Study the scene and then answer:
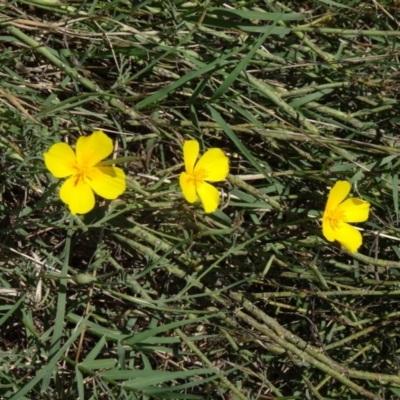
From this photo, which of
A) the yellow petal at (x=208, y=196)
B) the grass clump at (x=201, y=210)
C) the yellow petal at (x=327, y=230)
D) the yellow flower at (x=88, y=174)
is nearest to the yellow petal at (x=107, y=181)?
the yellow flower at (x=88, y=174)

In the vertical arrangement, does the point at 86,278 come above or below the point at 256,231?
below

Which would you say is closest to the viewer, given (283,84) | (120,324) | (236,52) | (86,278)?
(86,278)

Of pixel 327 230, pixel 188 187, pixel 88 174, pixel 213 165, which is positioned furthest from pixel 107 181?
pixel 327 230

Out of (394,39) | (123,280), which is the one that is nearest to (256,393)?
(123,280)

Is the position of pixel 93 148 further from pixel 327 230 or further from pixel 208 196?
pixel 327 230

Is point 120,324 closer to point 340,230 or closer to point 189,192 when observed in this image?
point 189,192

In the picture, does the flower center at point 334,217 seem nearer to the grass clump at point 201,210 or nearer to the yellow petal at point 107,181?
the grass clump at point 201,210
